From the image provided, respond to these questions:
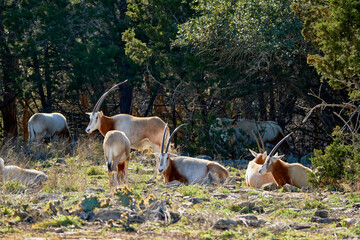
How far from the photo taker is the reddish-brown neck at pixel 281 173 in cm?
984

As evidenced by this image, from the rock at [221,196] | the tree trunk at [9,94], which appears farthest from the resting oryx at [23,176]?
the tree trunk at [9,94]

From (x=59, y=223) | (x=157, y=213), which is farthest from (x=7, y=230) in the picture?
(x=157, y=213)

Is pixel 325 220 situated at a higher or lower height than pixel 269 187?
higher

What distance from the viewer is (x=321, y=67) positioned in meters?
9.76

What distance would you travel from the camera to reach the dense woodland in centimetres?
1066

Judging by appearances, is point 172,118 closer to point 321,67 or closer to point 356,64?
point 321,67

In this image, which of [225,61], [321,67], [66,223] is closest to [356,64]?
[321,67]

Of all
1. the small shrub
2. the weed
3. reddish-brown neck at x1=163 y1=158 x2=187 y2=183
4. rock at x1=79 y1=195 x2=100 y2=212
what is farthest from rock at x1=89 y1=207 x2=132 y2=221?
the small shrub

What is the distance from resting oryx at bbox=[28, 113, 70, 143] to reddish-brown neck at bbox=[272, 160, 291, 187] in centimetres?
931

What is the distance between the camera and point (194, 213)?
A: 638 cm

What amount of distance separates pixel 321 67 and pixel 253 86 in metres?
4.92

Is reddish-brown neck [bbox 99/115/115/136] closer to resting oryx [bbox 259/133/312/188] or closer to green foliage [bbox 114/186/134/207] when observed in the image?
resting oryx [bbox 259/133/312/188]

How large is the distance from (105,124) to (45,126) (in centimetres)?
458

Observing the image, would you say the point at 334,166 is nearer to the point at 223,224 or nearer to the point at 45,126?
the point at 223,224
